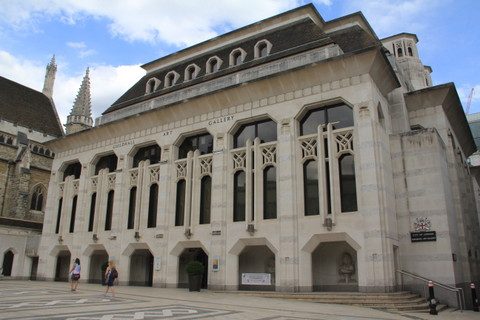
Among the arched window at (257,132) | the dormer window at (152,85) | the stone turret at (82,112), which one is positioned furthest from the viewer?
the stone turret at (82,112)

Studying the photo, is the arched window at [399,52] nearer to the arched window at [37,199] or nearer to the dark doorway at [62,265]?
the dark doorway at [62,265]

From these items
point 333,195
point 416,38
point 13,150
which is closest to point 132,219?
point 333,195

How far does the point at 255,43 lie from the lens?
2961 cm

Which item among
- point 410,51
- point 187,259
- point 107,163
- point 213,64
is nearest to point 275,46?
point 213,64

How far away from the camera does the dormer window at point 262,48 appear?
27719 mm

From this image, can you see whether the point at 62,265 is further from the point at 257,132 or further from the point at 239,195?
the point at 257,132

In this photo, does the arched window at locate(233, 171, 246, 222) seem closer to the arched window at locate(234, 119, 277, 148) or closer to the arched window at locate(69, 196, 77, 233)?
the arched window at locate(234, 119, 277, 148)

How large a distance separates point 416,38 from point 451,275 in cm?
4044

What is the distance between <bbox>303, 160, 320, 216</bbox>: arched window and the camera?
21.6m

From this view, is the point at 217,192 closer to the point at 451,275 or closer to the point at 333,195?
the point at 333,195

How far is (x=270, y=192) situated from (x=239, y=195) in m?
2.10

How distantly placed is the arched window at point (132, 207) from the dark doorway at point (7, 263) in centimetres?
1377

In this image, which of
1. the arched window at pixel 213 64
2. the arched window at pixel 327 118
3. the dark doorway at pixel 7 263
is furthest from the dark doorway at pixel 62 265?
the arched window at pixel 327 118

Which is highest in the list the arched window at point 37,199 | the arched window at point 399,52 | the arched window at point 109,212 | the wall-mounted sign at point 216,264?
the arched window at point 399,52
